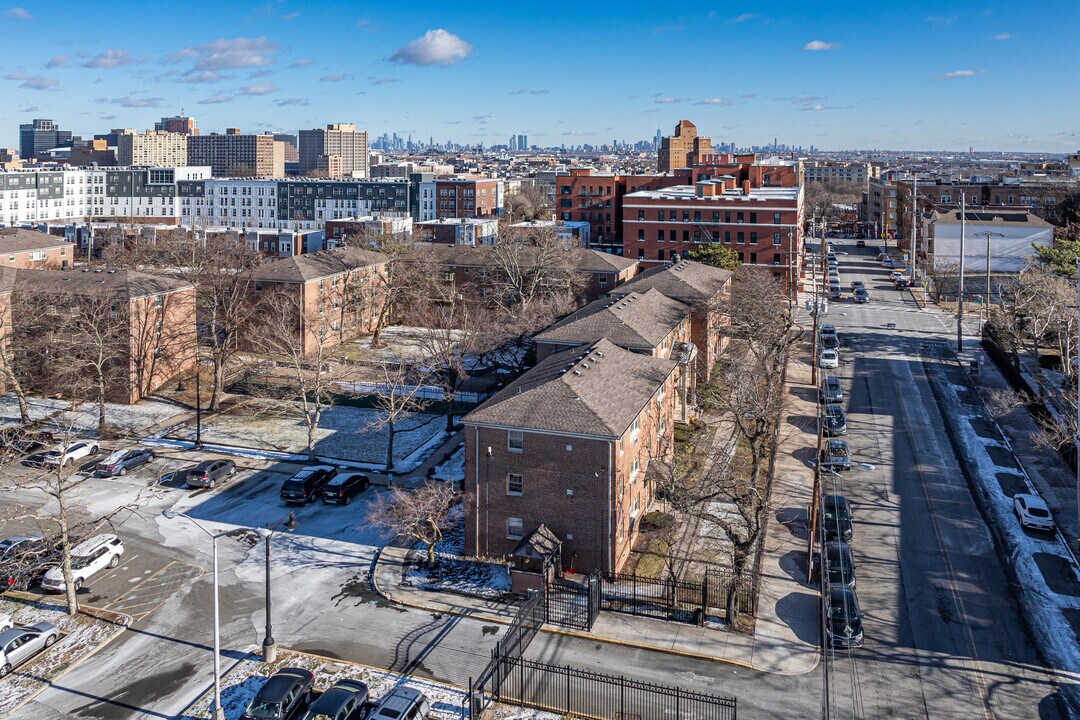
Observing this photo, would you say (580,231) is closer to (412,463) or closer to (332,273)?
(332,273)

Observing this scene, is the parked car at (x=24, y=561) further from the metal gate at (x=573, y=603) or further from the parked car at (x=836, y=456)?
the parked car at (x=836, y=456)

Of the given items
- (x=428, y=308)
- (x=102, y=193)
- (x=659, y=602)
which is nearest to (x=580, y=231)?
(x=428, y=308)

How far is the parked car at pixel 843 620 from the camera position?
28.2 m

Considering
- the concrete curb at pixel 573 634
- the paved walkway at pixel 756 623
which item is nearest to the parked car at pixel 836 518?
the paved walkway at pixel 756 623

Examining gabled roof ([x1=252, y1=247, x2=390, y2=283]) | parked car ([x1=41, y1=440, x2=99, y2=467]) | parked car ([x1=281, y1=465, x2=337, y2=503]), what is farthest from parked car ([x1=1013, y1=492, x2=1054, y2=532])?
gabled roof ([x1=252, y1=247, x2=390, y2=283])

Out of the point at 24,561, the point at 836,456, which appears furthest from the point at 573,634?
the point at 836,456

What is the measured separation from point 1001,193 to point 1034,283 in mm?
84611

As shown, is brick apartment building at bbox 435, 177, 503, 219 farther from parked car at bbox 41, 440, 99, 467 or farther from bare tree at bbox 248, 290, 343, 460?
parked car at bbox 41, 440, 99, 467

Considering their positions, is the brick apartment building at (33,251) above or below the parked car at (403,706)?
Result: above

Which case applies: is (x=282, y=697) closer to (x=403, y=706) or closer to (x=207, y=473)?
(x=403, y=706)

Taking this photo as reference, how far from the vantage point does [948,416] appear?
2103 inches

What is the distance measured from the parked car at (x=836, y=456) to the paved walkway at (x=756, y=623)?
6.66 meters

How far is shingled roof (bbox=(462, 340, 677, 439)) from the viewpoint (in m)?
32.9

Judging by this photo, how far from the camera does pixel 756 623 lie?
29703 mm
